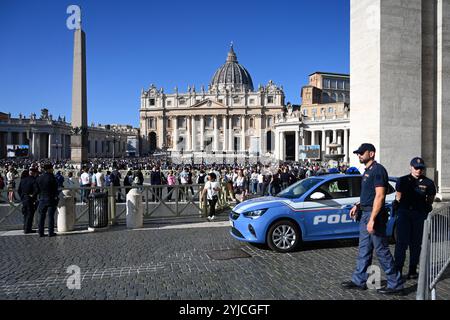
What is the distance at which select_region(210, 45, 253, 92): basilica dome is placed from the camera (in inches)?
4313

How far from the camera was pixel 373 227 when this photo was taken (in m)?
4.09

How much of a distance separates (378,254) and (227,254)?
2.66 metres

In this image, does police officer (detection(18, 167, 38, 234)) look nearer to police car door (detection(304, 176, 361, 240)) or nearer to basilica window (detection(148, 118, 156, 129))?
police car door (detection(304, 176, 361, 240))

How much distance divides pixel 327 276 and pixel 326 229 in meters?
1.54

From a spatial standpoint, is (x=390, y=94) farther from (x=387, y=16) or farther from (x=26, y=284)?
(x=26, y=284)

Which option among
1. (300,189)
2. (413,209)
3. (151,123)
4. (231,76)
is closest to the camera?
(413,209)

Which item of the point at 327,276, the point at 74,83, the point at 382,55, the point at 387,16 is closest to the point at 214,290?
the point at 327,276

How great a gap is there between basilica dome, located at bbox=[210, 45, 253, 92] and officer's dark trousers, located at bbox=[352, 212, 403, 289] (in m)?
105

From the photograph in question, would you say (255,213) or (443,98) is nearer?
(255,213)

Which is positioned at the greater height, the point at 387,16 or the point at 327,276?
the point at 387,16

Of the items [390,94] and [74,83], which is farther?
[74,83]

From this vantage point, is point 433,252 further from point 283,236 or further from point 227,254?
point 227,254

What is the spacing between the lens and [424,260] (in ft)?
11.5

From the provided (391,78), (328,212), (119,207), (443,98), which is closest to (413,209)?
(328,212)
